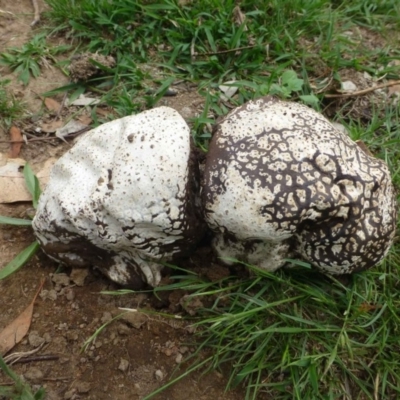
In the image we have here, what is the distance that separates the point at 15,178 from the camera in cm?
258

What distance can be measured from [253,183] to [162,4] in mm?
1734

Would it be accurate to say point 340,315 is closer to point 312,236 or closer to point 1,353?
point 312,236

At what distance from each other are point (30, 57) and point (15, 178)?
895mm

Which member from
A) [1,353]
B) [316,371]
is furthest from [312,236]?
[1,353]

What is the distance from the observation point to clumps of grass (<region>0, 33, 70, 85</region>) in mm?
3061

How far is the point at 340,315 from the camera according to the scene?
7.13 feet

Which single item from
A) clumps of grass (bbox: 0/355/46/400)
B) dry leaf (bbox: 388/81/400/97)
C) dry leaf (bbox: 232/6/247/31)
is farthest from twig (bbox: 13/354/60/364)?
dry leaf (bbox: 388/81/400/97)

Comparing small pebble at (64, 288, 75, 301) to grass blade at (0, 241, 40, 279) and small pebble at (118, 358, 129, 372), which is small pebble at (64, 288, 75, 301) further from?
small pebble at (118, 358, 129, 372)

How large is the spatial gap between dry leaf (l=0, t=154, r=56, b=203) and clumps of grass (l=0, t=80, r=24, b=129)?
0.23 metres

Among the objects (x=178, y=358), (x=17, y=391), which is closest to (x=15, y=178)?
(x=17, y=391)

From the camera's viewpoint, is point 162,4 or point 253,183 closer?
point 253,183

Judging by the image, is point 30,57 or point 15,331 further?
point 30,57

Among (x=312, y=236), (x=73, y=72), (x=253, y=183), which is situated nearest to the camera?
(x=253, y=183)

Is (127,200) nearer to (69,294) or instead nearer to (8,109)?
(69,294)
